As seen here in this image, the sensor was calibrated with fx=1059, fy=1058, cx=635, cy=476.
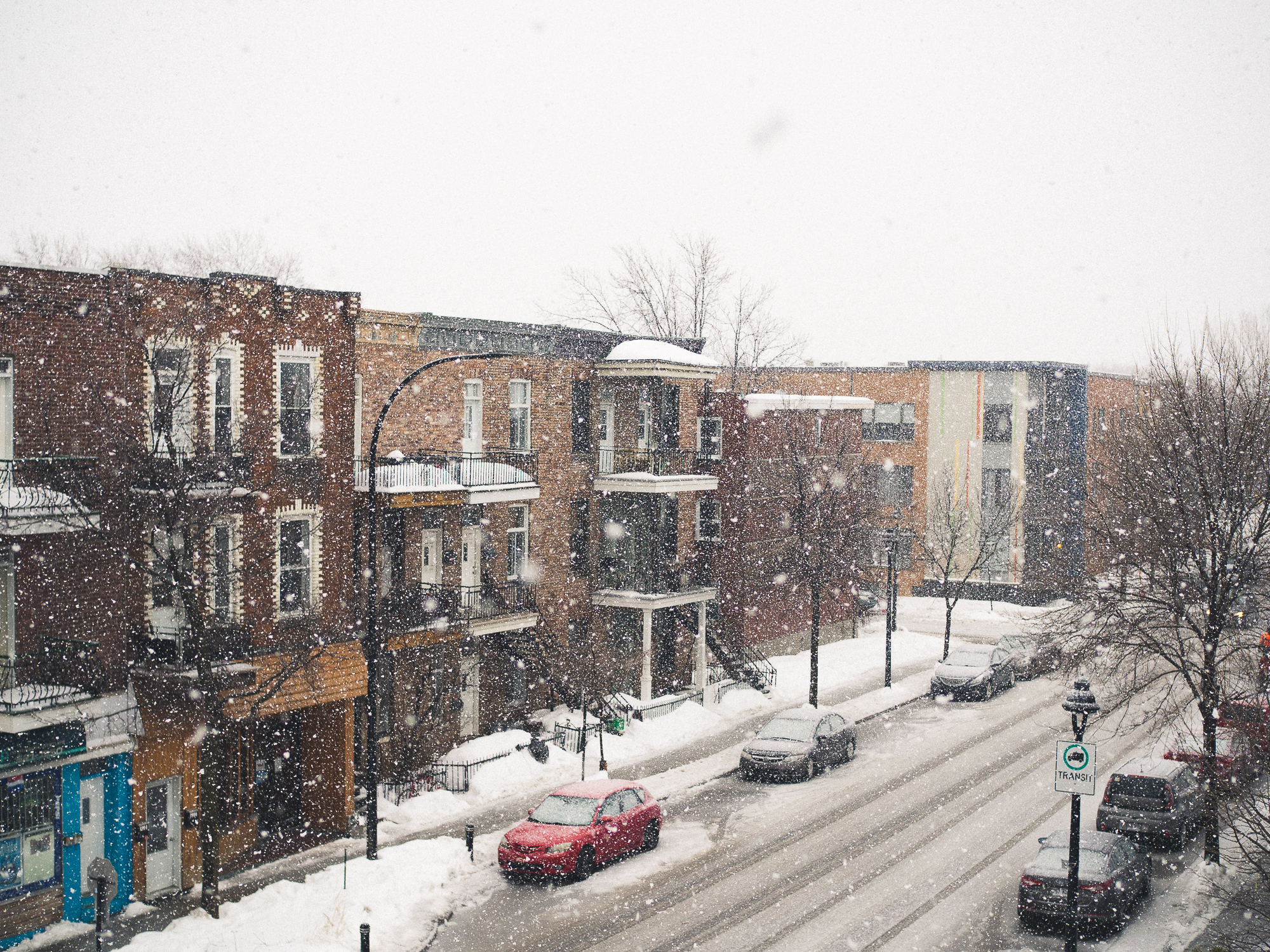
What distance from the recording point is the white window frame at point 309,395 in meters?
19.9

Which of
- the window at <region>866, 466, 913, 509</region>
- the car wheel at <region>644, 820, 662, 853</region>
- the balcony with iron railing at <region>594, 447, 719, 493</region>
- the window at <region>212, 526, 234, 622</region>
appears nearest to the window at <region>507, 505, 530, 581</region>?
the balcony with iron railing at <region>594, 447, 719, 493</region>

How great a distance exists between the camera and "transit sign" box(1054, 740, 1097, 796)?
14570 mm

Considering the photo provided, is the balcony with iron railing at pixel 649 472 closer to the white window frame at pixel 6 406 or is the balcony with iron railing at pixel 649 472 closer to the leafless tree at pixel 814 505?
the leafless tree at pixel 814 505

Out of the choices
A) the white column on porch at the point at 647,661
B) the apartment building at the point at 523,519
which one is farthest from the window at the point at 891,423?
the white column on porch at the point at 647,661

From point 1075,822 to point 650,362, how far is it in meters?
17.5

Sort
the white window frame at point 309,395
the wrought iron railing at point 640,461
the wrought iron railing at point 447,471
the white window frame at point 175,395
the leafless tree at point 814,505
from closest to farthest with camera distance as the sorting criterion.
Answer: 1. the white window frame at point 175,395
2. the white window frame at point 309,395
3. the wrought iron railing at point 447,471
4. the wrought iron railing at point 640,461
5. the leafless tree at point 814,505

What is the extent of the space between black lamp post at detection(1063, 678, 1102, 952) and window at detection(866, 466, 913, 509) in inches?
1451

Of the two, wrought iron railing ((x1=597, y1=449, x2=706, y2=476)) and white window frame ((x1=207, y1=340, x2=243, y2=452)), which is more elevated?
white window frame ((x1=207, y1=340, x2=243, y2=452))

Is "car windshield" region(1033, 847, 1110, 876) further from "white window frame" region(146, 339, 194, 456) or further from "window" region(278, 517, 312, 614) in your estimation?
"white window frame" region(146, 339, 194, 456)

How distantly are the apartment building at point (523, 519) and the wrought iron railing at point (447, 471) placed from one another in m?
0.05

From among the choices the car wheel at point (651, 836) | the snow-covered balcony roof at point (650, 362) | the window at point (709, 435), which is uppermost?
the snow-covered balcony roof at point (650, 362)

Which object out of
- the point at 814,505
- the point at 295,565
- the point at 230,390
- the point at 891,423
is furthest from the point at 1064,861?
the point at 891,423

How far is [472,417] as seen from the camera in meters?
26.3

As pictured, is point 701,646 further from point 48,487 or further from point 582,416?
point 48,487
